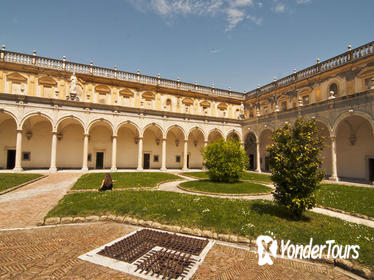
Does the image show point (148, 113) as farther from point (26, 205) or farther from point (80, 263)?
point (80, 263)

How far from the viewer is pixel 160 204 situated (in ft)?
27.3

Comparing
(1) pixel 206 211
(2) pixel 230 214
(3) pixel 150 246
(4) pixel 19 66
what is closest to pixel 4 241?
(3) pixel 150 246

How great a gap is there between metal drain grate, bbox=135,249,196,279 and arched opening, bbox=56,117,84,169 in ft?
78.2

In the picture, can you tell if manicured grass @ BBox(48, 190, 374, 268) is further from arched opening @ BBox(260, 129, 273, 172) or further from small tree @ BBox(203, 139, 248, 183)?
arched opening @ BBox(260, 129, 273, 172)

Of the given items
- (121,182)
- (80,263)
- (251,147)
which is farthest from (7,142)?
(251,147)

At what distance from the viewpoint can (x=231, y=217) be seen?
270 inches

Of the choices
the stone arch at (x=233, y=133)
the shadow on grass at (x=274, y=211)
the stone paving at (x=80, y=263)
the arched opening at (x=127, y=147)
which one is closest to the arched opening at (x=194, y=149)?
the stone arch at (x=233, y=133)

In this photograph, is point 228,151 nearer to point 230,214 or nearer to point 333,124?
point 230,214

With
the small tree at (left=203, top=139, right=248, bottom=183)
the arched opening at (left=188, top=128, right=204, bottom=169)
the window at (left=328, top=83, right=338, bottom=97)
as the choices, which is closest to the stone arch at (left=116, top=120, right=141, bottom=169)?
the arched opening at (left=188, top=128, right=204, bottom=169)

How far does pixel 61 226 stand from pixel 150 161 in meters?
22.5

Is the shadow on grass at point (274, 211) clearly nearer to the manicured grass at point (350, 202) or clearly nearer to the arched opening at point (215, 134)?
the manicured grass at point (350, 202)

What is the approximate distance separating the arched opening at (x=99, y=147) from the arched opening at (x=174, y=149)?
838cm

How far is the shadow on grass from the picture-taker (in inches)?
275

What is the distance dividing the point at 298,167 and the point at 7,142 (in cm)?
2910
